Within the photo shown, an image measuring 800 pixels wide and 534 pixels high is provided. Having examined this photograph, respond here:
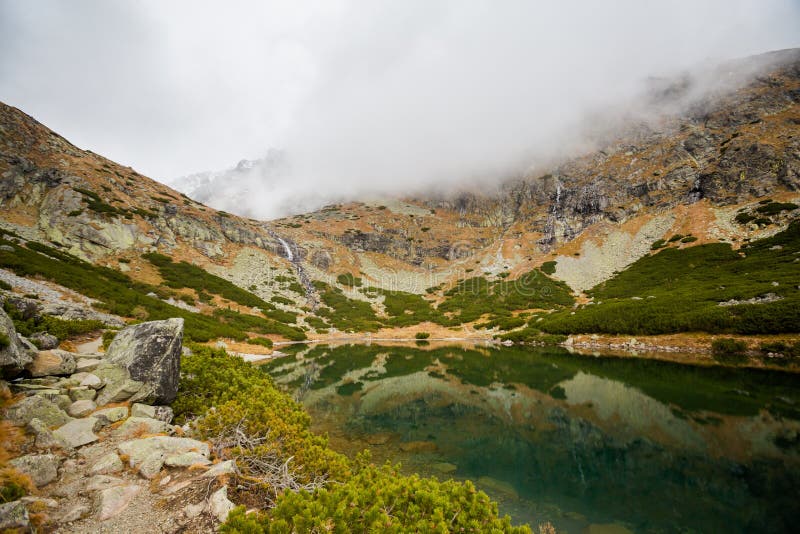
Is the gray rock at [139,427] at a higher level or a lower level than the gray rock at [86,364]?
lower

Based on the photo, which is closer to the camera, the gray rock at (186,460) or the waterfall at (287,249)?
the gray rock at (186,460)

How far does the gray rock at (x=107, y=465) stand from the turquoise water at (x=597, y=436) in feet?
24.3

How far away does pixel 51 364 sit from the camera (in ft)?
25.6

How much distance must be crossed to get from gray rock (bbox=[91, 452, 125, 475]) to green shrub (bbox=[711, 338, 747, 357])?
38723 millimetres

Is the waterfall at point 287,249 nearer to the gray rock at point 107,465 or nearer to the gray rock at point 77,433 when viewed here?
the gray rock at point 77,433

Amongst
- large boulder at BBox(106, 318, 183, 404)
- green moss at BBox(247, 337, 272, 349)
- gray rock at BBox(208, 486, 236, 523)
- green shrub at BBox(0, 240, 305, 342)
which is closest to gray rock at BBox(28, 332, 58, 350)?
large boulder at BBox(106, 318, 183, 404)

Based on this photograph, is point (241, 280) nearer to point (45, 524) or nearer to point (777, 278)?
point (45, 524)

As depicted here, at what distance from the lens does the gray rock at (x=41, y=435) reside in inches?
210

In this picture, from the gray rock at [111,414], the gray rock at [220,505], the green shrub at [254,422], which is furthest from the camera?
the gray rock at [111,414]

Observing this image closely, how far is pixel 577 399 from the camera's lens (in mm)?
17297

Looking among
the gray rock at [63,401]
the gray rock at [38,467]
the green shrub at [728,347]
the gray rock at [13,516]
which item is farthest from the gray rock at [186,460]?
the green shrub at [728,347]

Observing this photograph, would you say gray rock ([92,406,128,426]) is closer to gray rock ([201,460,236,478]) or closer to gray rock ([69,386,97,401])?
gray rock ([69,386,97,401])

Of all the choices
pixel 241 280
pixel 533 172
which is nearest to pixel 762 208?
pixel 533 172

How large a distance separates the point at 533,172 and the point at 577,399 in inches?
4168
